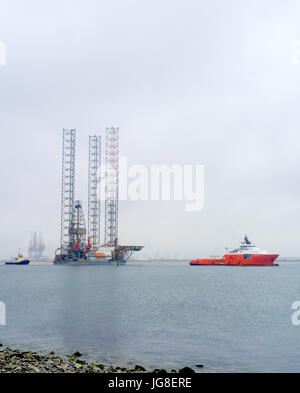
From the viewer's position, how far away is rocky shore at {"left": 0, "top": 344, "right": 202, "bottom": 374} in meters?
11.8

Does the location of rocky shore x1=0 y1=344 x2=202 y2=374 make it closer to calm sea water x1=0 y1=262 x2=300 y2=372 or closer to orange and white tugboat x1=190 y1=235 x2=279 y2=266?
calm sea water x1=0 y1=262 x2=300 y2=372

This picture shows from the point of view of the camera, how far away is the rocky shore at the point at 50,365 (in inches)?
463

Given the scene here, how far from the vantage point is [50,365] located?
1265 centimetres

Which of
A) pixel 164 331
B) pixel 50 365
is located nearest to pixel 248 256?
pixel 164 331

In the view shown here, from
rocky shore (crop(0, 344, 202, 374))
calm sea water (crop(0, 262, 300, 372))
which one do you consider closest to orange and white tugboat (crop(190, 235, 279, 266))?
calm sea water (crop(0, 262, 300, 372))

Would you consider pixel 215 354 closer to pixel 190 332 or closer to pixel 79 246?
pixel 190 332

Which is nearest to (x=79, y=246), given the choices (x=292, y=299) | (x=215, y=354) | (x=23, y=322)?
(x=292, y=299)

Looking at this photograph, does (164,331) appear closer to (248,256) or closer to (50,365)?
(50,365)

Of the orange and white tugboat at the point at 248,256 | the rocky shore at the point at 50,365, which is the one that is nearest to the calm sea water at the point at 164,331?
the rocky shore at the point at 50,365

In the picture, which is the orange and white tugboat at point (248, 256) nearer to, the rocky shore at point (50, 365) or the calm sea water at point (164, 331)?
the calm sea water at point (164, 331)
